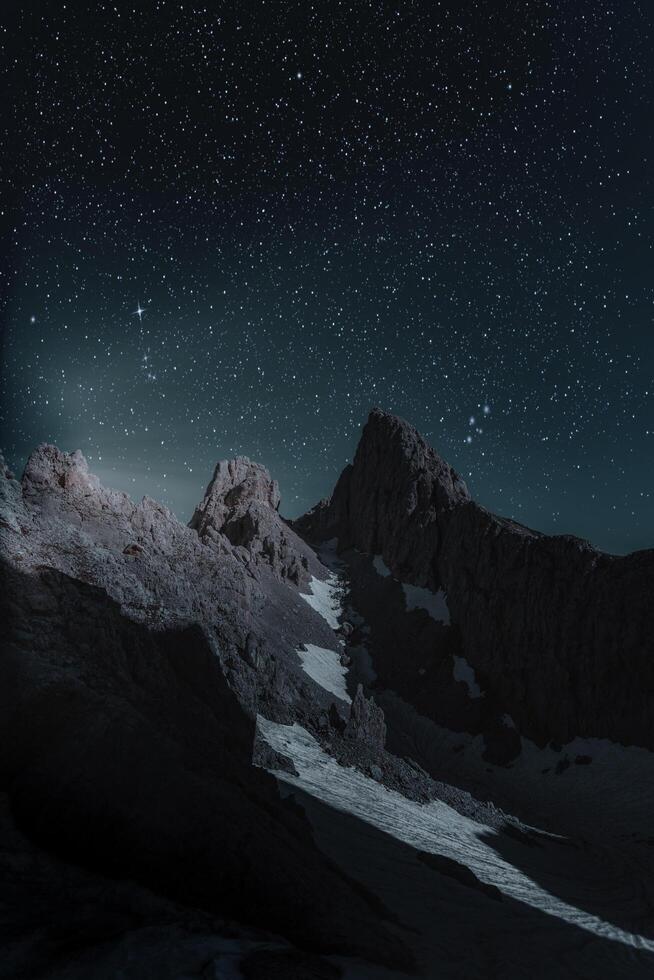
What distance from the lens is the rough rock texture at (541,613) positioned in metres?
61.6

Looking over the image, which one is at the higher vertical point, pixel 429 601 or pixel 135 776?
pixel 429 601

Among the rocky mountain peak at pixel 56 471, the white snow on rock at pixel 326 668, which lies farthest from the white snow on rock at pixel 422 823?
the rocky mountain peak at pixel 56 471

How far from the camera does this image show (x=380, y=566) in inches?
4171

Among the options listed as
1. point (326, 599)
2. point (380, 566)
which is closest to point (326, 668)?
point (326, 599)

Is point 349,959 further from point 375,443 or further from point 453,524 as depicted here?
point 375,443

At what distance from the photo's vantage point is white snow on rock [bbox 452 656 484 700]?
7200cm

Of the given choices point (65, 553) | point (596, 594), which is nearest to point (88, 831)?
point (65, 553)

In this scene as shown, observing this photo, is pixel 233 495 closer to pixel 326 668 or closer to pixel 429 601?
pixel 429 601

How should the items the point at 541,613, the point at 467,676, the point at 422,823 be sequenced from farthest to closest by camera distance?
the point at 467,676
the point at 541,613
the point at 422,823

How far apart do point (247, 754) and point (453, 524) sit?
3042 inches

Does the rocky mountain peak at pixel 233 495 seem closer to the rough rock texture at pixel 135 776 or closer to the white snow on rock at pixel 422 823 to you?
the white snow on rock at pixel 422 823

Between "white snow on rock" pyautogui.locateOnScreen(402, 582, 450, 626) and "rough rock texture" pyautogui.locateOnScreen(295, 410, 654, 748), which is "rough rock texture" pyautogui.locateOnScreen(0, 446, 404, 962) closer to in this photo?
"rough rock texture" pyautogui.locateOnScreen(295, 410, 654, 748)

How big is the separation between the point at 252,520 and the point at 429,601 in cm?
3478

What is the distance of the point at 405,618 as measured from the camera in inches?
3465
